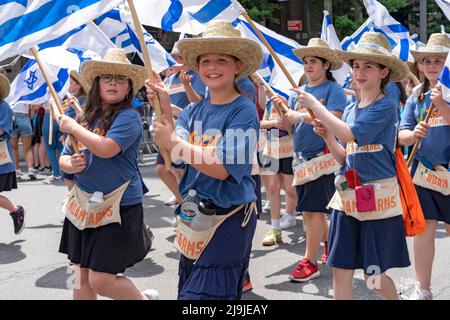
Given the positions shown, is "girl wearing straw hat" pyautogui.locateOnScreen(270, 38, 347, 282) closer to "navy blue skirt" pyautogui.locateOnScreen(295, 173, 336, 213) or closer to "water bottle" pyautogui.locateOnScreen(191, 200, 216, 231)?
"navy blue skirt" pyautogui.locateOnScreen(295, 173, 336, 213)

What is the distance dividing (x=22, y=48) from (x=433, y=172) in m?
3.09

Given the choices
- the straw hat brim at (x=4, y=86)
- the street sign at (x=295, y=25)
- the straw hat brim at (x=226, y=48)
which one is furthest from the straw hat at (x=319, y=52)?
the street sign at (x=295, y=25)

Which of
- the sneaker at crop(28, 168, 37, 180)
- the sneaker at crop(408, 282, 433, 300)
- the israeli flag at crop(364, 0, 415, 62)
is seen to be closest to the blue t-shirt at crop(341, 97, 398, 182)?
the sneaker at crop(408, 282, 433, 300)

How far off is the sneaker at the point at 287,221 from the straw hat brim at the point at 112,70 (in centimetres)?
382

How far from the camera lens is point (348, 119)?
166 inches

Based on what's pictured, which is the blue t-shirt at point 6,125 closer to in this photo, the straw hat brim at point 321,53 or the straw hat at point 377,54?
the straw hat brim at point 321,53

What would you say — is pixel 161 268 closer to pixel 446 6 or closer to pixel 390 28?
pixel 446 6

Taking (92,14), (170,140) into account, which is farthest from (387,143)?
(92,14)

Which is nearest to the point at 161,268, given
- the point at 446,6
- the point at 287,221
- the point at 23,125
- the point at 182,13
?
the point at 287,221

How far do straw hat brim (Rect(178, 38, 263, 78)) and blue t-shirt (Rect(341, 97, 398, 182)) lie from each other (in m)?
0.78

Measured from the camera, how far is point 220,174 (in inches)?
131

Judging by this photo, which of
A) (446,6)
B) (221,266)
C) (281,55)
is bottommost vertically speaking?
(221,266)

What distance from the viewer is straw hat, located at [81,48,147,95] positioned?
425cm

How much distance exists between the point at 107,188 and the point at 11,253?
10.7 feet
